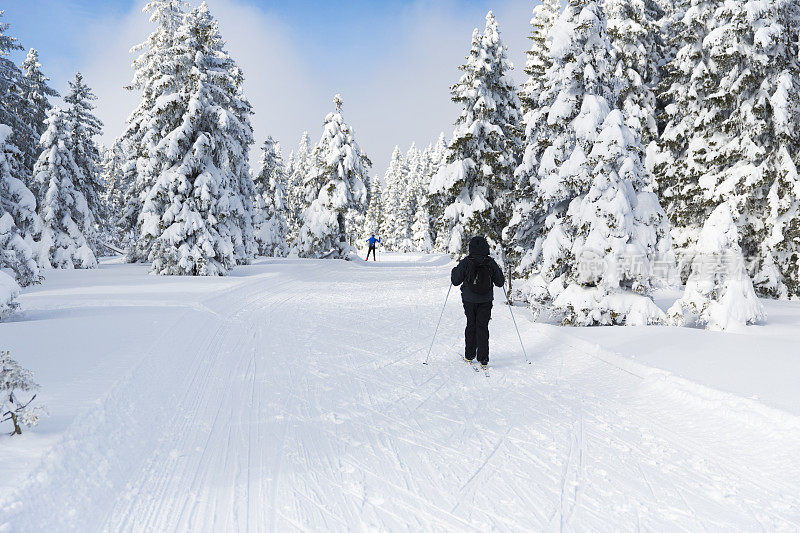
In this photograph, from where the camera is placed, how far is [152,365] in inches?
285

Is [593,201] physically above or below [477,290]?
above

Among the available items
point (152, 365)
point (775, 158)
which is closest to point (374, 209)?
point (775, 158)

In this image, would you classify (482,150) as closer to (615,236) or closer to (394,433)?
(615,236)

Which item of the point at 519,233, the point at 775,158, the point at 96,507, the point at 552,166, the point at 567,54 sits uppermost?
the point at 567,54

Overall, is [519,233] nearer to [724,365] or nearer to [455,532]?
[724,365]

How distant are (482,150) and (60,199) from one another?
22309 mm

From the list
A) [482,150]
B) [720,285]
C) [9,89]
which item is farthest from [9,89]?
[720,285]

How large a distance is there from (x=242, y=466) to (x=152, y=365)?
3.81 m

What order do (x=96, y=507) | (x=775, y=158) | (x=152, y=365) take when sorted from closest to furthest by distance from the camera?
1. (x=96, y=507)
2. (x=152, y=365)
3. (x=775, y=158)

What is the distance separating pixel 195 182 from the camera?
2070 cm

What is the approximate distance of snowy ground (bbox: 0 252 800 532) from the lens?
3555mm

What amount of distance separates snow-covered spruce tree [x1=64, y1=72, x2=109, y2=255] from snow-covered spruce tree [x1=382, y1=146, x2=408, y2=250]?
4761 centimetres

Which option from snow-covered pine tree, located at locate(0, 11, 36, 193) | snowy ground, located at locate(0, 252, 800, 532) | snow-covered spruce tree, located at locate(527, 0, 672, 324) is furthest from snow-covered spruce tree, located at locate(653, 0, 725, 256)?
snow-covered pine tree, located at locate(0, 11, 36, 193)

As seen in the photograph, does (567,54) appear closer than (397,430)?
No
